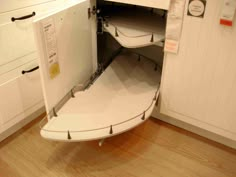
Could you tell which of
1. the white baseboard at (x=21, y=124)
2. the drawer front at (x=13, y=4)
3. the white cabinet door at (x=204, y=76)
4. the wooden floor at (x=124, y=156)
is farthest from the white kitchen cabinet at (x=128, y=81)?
the white baseboard at (x=21, y=124)

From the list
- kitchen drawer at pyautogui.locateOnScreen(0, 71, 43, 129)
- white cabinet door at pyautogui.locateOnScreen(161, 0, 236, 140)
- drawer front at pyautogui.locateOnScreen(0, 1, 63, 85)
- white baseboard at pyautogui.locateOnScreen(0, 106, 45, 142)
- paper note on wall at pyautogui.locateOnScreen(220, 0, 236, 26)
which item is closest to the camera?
paper note on wall at pyautogui.locateOnScreen(220, 0, 236, 26)

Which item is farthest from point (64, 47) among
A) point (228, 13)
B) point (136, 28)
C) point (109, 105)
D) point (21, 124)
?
point (228, 13)

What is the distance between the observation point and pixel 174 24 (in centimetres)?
121

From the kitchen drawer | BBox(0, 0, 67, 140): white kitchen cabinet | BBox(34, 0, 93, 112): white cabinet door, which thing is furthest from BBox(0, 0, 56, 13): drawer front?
the kitchen drawer

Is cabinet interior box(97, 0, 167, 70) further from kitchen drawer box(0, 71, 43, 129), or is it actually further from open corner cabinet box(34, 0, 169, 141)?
kitchen drawer box(0, 71, 43, 129)

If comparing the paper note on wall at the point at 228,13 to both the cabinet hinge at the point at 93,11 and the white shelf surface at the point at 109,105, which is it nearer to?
the white shelf surface at the point at 109,105

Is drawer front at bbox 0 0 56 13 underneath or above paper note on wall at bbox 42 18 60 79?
above

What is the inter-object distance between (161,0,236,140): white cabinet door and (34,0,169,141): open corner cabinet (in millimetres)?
144

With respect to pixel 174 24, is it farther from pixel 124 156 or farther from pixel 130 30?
pixel 124 156

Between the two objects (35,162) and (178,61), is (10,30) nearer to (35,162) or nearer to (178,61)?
(35,162)

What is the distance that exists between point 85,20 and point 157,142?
0.86m

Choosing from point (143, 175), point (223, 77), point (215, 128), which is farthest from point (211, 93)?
point (143, 175)

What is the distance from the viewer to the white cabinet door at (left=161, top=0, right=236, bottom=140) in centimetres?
112

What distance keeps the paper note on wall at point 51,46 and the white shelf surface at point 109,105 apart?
231 millimetres
